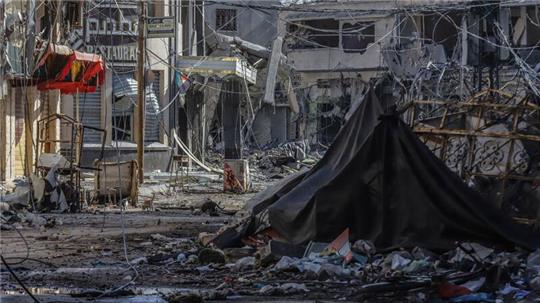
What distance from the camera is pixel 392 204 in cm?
1337

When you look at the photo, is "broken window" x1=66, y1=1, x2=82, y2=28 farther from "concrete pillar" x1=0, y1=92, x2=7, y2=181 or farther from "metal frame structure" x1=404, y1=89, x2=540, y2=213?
"metal frame structure" x1=404, y1=89, x2=540, y2=213

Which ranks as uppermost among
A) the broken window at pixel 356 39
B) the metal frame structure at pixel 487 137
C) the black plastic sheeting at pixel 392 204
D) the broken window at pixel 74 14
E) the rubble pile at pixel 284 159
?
the broken window at pixel 356 39

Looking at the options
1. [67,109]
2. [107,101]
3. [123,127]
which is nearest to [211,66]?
[123,127]

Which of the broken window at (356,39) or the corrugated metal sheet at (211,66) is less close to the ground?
the broken window at (356,39)

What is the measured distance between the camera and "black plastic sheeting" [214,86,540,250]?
13117 millimetres

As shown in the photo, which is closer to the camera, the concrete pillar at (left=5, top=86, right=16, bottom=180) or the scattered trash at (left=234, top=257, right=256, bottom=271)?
the scattered trash at (left=234, top=257, right=256, bottom=271)

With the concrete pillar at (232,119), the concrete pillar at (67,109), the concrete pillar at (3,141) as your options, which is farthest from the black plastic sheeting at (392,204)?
the concrete pillar at (232,119)

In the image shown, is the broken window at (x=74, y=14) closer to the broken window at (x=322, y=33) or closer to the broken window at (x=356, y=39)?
the broken window at (x=356, y=39)

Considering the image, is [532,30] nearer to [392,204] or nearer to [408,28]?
[408,28]

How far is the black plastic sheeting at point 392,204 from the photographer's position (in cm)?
1312

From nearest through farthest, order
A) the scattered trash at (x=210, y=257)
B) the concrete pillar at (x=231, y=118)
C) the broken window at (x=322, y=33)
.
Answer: the scattered trash at (x=210, y=257), the concrete pillar at (x=231, y=118), the broken window at (x=322, y=33)

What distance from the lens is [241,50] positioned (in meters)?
47.7

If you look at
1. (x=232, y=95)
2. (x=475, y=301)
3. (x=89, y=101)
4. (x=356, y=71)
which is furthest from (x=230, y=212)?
(x=356, y=71)

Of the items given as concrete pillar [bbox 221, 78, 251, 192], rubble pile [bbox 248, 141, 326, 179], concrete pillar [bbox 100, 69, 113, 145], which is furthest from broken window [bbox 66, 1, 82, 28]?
concrete pillar [bbox 221, 78, 251, 192]
